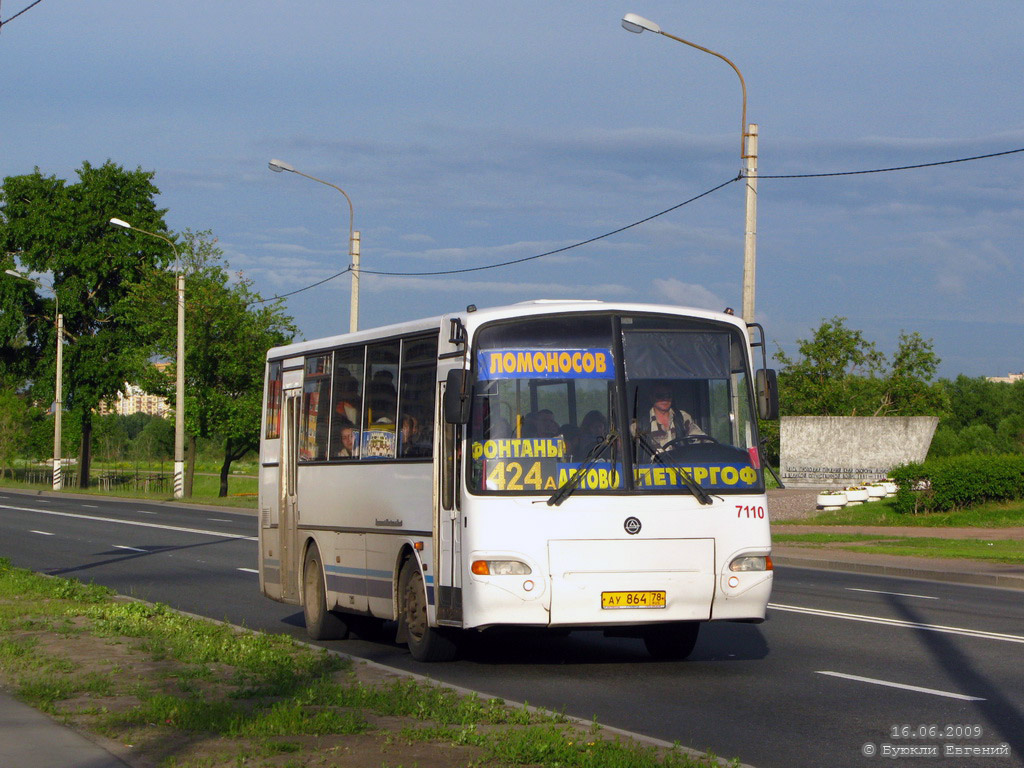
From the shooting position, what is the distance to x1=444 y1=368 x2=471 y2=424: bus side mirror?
10.2m

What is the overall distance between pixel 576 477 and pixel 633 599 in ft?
3.30

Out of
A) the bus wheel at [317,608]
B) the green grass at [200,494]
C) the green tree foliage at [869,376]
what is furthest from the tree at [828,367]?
the bus wheel at [317,608]

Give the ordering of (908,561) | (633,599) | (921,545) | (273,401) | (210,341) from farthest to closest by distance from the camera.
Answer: (210,341) < (921,545) < (908,561) < (273,401) < (633,599)

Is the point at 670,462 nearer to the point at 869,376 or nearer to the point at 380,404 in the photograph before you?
the point at 380,404

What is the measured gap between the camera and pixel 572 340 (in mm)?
10828

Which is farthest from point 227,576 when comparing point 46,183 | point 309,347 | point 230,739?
point 46,183

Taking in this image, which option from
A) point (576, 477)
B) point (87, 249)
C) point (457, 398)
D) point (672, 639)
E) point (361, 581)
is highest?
point (87, 249)

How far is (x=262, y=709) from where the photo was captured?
813 centimetres

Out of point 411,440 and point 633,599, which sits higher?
point 411,440

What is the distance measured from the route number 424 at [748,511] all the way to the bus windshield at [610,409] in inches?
5.3

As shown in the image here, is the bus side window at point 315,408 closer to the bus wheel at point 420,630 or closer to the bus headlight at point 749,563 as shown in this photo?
the bus wheel at point 420,630

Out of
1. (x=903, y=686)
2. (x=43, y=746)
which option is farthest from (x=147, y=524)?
(x=43, y=746)

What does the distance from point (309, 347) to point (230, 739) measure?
7.16 meters

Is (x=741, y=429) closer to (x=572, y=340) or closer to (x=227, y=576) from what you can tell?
(x=572, y=340)
